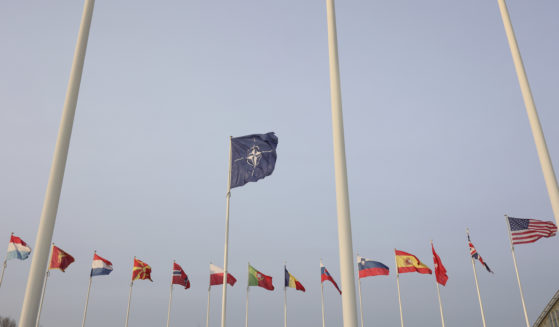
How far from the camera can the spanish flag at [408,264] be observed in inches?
1414

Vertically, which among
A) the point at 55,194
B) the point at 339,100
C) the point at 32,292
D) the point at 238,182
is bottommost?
the point at 32,292

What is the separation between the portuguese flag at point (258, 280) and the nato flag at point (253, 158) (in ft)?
71.2

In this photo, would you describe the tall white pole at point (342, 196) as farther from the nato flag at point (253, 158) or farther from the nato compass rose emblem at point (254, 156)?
the nato compass rose emblem at point (254, 156)

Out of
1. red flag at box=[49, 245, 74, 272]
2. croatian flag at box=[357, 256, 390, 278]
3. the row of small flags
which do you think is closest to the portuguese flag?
the row of small flags

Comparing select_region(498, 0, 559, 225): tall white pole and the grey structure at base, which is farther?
the grey structure at base

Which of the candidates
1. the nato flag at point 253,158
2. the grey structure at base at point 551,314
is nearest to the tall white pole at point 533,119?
the nato flag at point 253,158

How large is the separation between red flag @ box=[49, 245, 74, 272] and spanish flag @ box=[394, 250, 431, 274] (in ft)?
86.0

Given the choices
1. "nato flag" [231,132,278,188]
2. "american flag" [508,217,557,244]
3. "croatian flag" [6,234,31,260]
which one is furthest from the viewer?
Result: "croatian flag" [6,234,31,260]

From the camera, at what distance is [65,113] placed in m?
10.2

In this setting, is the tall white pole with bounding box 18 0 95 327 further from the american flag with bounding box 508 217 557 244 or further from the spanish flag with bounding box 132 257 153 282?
the spanish flag with bounding box 132 257 153 282

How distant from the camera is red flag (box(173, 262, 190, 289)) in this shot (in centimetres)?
3973

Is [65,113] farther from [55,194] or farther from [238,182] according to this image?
[238,182]

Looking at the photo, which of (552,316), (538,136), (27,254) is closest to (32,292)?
(538,136)

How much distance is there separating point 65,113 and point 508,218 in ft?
84.1
